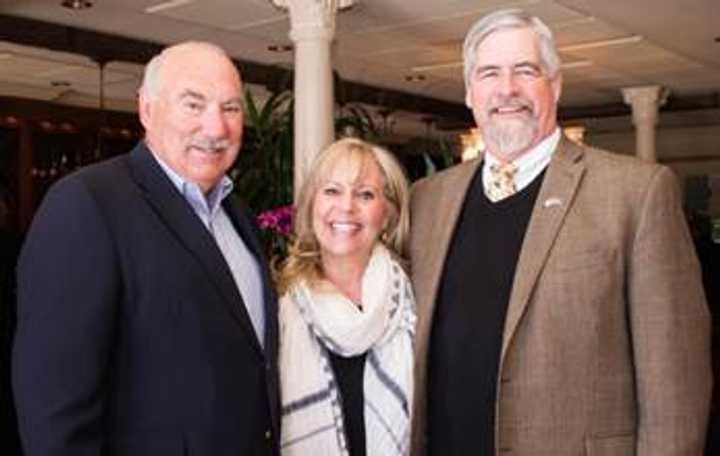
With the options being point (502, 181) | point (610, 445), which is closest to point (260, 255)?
point (502, 181)

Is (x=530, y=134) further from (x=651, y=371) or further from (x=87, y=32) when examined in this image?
(x=87, y=32)

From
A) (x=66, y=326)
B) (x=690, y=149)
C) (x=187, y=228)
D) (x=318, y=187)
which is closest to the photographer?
(x=66, y=326)

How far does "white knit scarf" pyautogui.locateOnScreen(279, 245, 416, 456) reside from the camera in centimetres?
214

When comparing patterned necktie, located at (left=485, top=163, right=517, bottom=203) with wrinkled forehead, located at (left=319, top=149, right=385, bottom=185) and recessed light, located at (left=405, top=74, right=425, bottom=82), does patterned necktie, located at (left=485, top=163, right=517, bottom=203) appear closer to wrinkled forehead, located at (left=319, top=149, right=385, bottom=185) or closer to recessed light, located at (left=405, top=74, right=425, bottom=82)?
wrinkled forehead, located at (left=319, top=149, right=385, bottom=185)

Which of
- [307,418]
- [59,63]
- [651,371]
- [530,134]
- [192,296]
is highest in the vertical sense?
[59,63]

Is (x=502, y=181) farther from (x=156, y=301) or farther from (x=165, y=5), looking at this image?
(x=165, y=5)

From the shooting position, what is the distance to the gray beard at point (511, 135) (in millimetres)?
2004

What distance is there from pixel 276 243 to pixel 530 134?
5.76 ft

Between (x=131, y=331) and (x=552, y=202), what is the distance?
88cm

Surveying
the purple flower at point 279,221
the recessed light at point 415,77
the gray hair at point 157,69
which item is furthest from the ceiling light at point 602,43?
the gray hair at point 157,69

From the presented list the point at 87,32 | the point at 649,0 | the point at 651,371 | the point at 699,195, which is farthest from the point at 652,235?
the point at 699,195

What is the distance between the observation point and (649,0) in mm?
5707

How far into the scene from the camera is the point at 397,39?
6.86 meters

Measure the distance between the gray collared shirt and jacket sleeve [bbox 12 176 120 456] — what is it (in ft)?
0.85
